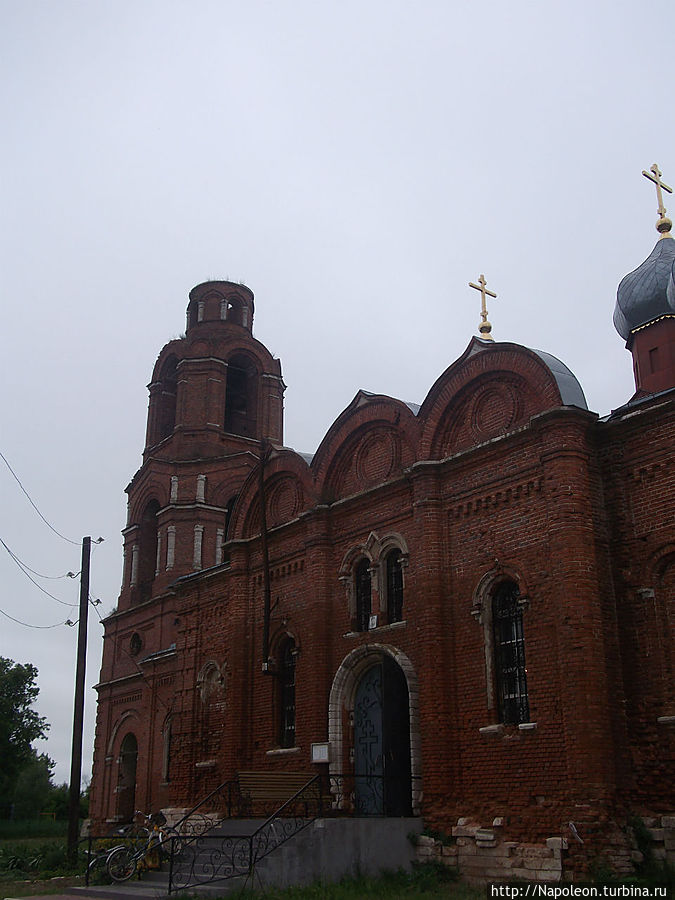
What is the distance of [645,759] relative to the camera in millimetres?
12180

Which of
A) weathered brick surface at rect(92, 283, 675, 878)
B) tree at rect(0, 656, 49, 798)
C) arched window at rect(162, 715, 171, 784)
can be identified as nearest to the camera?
weathered brick surface at rect(92, 283, 675, 878)

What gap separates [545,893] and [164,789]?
15005 millimetres

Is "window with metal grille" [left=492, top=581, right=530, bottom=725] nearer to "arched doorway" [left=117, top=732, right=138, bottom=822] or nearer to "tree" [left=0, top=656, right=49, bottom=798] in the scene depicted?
"arched doorway" [left=117, top=732, right=138, bottom=822]

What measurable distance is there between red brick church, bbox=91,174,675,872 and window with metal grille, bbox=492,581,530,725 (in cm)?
3

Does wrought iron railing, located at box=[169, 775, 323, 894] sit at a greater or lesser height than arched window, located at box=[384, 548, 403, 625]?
lesser

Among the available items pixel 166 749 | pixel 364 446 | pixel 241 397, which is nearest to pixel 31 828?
pixel 166 749

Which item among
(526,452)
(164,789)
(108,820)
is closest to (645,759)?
(526,452)

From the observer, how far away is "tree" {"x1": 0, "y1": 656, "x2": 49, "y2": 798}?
2028 inches

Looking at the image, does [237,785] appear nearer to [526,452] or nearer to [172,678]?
[172,678]

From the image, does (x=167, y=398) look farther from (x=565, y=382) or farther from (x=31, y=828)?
(x=31, y=828)

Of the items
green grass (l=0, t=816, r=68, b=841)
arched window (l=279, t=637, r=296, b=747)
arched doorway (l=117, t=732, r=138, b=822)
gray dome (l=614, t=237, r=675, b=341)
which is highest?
gray dome (l=614, t=237, r=675, b=341)

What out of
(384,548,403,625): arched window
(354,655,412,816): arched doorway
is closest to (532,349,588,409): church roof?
(384,548,403,625): arched window

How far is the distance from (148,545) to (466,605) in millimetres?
17580

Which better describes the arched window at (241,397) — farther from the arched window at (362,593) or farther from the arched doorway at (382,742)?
the arched doorway at (382,742)
